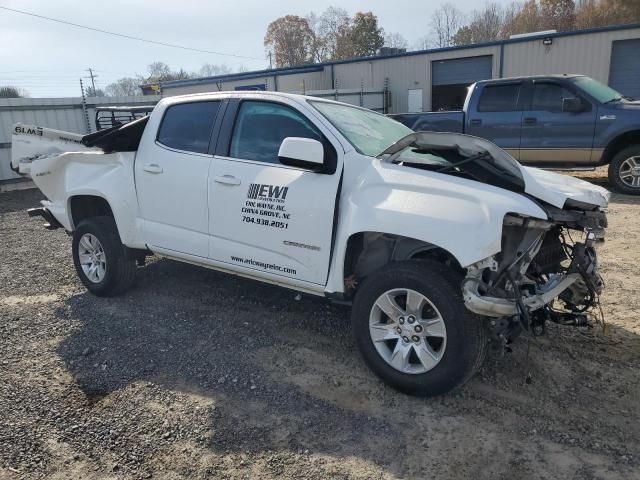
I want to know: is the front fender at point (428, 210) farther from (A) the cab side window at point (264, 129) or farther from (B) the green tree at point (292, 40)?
(B) the green tree at point (292, 40)

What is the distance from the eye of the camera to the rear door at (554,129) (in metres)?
9.67

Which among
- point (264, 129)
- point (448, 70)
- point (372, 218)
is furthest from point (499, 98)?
point (448, 70)

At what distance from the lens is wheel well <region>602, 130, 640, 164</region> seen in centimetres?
932

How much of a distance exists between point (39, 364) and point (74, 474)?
1.51 metres

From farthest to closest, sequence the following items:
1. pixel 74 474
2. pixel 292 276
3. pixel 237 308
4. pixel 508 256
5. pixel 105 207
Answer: pixel 105 207
pixel 237 308
pixel 292 276
pixel 508 256
pixel 74 474

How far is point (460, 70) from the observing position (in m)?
22.6

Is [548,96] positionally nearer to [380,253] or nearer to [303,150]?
[380,253]

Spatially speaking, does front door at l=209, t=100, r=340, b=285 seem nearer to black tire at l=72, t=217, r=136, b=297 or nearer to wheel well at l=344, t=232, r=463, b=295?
wheel well at l=344, t=232, r=463, b=295

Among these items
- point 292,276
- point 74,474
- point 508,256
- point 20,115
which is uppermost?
point 20,115

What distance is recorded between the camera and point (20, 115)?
1323 centimetres

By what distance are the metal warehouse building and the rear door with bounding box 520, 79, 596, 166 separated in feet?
33.4

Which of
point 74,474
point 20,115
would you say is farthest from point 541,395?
point 20,115

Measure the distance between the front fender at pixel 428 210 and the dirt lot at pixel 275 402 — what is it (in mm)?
895

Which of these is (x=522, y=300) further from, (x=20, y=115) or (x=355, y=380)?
(x=20, y=115)
